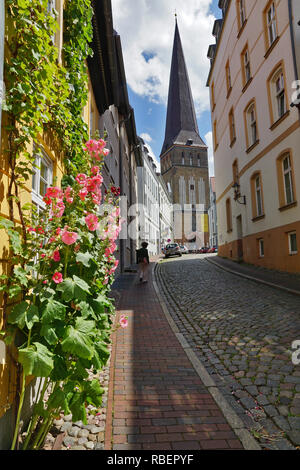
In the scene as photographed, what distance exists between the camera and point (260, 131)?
46.9 feet

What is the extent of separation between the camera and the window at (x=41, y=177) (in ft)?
12.2

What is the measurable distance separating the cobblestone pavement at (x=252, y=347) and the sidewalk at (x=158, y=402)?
302 mm

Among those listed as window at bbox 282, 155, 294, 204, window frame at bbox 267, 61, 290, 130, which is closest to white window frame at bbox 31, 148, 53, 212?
window at bbox 282, 155, 294, 204

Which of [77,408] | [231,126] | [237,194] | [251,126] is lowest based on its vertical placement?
[77,408]

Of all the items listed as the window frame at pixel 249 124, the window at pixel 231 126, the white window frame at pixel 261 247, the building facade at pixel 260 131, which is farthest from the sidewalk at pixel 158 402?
the window at pixel 231 126

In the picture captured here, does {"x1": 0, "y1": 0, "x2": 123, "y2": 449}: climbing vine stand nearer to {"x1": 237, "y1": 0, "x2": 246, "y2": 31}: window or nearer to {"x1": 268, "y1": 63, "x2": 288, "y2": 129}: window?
{"x1": 268, "y1": 63, "x2": 288, "y2": 129}: window

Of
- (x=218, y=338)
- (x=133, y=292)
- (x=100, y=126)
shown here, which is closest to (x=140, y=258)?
(x=133, y=292)

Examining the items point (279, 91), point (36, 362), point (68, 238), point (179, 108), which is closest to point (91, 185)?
point (68, 238)

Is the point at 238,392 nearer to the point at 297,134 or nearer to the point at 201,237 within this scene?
the point at 297,134

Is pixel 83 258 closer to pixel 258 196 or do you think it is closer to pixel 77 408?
pixel 77 408

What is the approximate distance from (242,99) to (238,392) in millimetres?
16443

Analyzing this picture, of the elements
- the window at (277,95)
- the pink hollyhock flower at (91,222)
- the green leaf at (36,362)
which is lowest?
the green leaf at (36,362)

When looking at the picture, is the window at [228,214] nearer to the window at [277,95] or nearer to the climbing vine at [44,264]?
the window at [277,95]

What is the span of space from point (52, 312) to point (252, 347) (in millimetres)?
3671
